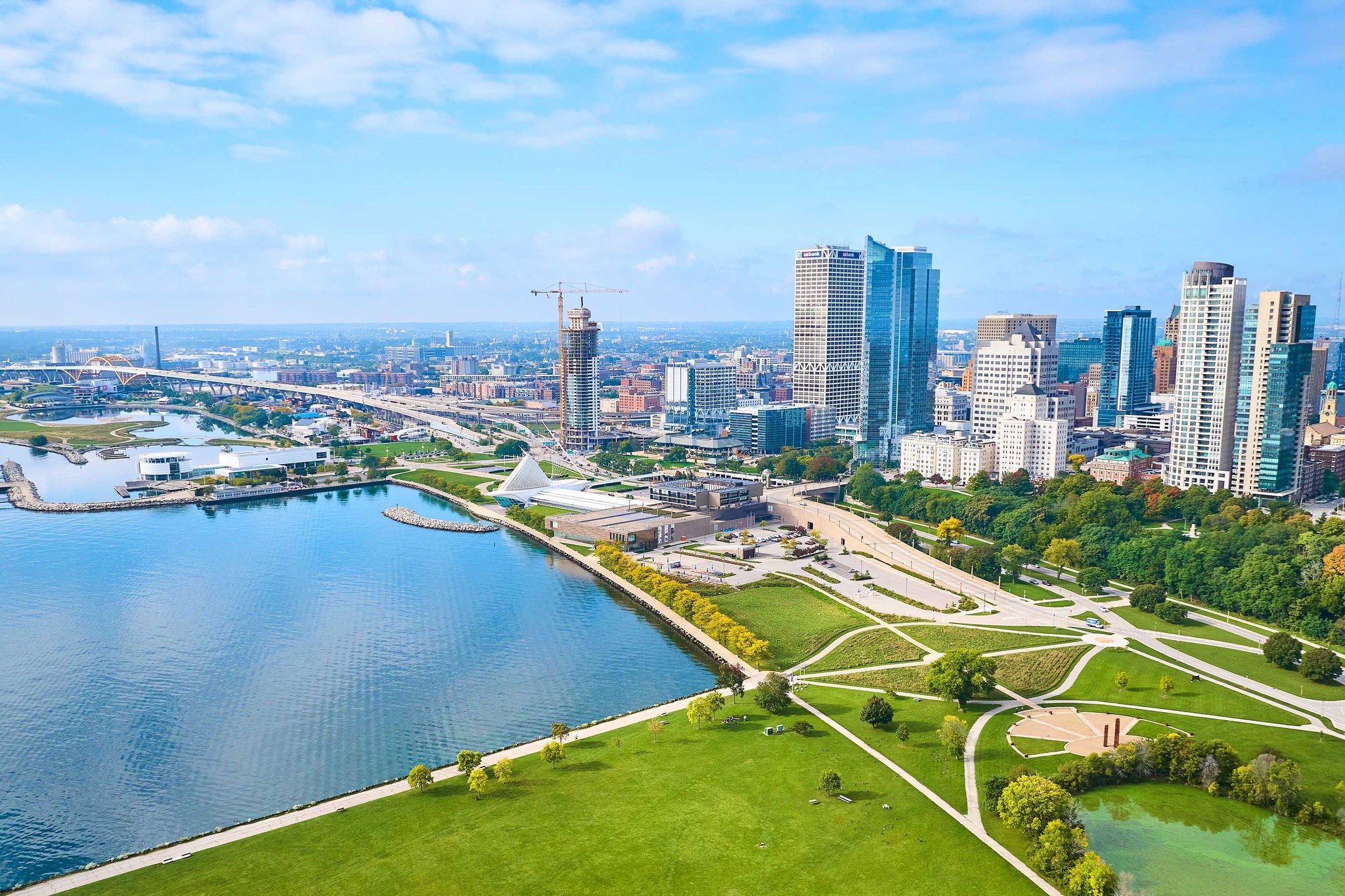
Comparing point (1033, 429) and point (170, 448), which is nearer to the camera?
point (1033, 429)

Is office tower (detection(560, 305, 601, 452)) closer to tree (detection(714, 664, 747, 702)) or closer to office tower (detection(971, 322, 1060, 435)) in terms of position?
office tower (detection(971, 322, 1060, 435))

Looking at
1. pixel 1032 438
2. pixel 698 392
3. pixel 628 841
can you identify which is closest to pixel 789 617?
pixel 628 841

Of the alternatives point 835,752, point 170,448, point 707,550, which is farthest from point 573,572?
point 170,448

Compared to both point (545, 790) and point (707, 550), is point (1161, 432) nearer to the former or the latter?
point (707, 550)

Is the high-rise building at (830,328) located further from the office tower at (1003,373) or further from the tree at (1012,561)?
the tree at (1012,561)

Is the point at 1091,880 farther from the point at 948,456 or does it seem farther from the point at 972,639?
the point at 948,456

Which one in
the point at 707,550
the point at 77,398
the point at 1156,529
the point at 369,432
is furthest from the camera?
the point at 77,398

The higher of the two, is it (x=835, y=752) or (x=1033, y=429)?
(x=1033, y=429)
